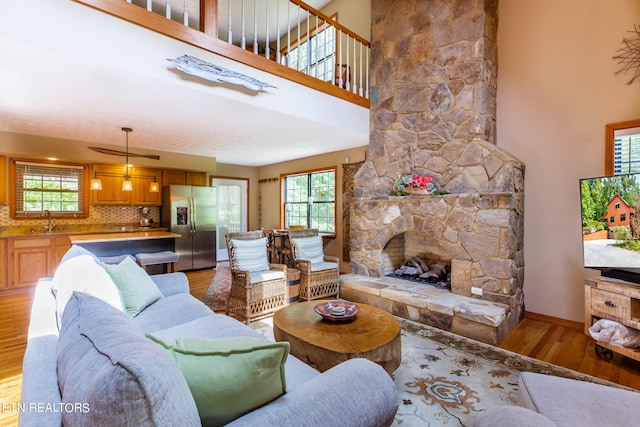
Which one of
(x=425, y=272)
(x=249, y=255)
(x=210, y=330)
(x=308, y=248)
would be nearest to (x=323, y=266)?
(x=308, y=248)

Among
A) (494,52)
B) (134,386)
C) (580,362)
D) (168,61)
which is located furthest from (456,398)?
(494,52)

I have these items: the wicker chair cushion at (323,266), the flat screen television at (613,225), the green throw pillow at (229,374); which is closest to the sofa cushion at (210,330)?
the green throw pillow at (229,374)

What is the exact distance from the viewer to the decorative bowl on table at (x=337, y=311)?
2.18 m

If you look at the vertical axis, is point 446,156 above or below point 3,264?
above

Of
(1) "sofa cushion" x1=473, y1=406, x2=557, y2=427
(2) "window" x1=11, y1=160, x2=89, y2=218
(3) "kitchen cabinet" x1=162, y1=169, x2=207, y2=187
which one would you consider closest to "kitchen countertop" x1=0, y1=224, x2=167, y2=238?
(2) "window" x1=11, y1=160, x2=89, y2=218

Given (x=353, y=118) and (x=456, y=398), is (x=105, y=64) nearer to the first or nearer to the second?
(x=353, y=118)

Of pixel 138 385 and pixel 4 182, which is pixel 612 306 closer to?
pixel 138 385

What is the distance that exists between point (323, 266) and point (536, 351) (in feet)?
7.87

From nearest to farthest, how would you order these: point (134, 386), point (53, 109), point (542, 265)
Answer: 1. point (134, 386)
2. point (53, 109)
3. point (542, 265)

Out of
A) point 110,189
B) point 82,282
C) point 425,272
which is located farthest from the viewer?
point 110,189

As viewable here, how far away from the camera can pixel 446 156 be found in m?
3.58

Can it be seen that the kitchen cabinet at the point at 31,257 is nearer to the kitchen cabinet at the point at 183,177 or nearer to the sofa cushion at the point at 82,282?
the kitchen cabinet at the point at 183,177

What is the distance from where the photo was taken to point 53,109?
10.1 feet

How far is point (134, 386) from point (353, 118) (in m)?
3.92
